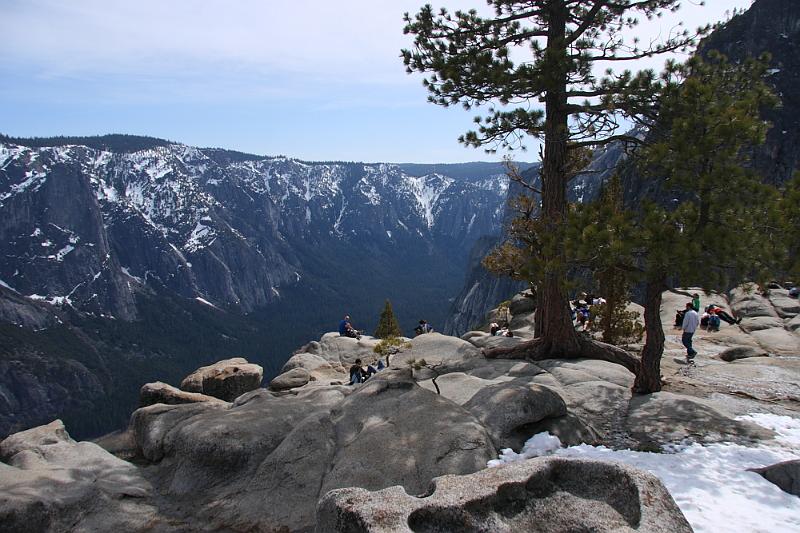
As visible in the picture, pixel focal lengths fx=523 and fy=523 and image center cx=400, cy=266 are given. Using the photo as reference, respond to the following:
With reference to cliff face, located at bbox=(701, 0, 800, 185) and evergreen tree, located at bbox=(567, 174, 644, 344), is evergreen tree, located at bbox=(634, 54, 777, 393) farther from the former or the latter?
cliff face, located at bbox=(701, 0, 800, 185)

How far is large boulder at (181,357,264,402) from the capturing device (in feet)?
90.6

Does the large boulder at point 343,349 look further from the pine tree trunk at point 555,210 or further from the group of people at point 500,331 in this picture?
the pine tree trunk at point 555,210

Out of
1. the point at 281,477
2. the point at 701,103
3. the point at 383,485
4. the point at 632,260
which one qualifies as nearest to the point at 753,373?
the point at 632,260

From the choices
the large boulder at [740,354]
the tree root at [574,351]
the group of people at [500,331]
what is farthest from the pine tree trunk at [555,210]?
the group of people at [500,331]

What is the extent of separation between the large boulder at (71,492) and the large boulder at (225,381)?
12526mm

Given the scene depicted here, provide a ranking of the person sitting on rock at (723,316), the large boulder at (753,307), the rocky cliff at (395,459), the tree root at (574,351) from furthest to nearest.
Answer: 1. the large boulder at (753,307)
2. the person sitting on rock at (723,316)
3. the tree root at (574,351)
4. the rocky cliff at (395,459)

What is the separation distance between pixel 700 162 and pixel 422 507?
441 inches

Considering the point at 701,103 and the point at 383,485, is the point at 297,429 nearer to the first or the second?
the point at 383,485

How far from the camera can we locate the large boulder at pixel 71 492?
10.5 metres

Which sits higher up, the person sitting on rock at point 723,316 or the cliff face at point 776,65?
the cliff face at point 776,65

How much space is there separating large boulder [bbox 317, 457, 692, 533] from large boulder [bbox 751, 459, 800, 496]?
3.94 meters

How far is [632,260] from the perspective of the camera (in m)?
14.0

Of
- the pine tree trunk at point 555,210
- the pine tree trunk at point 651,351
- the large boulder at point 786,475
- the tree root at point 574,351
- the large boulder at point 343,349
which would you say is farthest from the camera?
the large boulder at point 343,349

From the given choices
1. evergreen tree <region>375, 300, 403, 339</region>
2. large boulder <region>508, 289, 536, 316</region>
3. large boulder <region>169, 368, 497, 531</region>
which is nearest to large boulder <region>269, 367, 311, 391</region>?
large boulder <region>169, 368, 497, 531</region>
